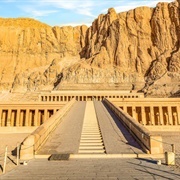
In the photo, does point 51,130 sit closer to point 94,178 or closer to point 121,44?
point 94,178

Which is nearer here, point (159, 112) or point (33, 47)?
point (159, 112)

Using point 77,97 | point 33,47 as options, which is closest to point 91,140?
point 77,97

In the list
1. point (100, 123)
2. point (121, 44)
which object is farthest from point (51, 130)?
point (121, 44)

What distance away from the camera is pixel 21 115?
118 ft

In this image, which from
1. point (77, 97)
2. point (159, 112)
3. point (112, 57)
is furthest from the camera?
point (112, 57)

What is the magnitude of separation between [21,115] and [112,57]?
163 feet


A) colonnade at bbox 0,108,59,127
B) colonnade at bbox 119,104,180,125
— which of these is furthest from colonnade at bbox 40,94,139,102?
colonnade at bbox 0,108,59,127

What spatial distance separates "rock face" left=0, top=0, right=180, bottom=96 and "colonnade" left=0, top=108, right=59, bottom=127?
32.1m

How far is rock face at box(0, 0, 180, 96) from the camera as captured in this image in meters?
69.5

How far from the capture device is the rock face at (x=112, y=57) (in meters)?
69.5

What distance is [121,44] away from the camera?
256 ft

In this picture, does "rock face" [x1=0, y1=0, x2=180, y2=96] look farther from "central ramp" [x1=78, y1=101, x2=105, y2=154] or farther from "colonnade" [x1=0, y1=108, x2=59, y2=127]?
"central ramp" [x1=78, y1=101, x2=105, y2=154]

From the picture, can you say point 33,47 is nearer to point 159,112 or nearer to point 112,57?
point 112,57

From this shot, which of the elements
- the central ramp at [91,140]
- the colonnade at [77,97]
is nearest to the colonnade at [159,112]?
the colonnade at [77,97]
